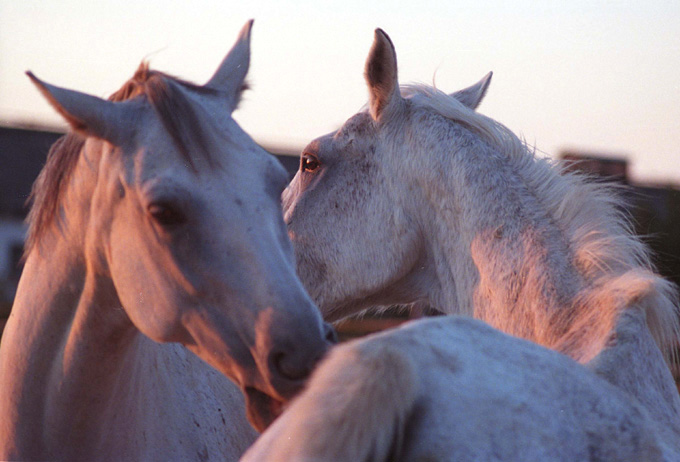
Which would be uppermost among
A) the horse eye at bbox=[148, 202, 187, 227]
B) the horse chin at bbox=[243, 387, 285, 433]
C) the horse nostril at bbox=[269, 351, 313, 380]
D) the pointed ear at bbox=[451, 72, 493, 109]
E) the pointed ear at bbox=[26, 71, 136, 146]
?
the pointed ear at bbox=[26, 71, 136, 146]

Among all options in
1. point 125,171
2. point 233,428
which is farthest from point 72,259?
point 233,428

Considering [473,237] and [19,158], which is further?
[19,158]

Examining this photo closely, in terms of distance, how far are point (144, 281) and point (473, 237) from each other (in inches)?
53.1

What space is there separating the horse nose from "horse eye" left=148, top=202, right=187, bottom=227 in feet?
1.54

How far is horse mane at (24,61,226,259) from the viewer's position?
2.13 metres

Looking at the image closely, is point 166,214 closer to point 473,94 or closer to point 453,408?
point 453,408

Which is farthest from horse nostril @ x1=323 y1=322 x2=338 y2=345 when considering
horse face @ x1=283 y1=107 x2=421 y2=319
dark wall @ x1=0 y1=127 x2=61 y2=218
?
dark wall @ x1=0 y1=127 x2=61 y2=218

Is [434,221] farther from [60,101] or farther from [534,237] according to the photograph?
[60,101]

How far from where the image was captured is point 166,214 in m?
2.03

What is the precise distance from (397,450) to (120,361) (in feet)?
4.09

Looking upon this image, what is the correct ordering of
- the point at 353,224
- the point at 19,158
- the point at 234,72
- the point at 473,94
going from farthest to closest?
the point at 19,158 < the point at 473,94 < the point at 353,224 < the point at 234,72

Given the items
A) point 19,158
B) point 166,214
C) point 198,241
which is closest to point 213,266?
point 198,241

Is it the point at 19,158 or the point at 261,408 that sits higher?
the point at 261,408

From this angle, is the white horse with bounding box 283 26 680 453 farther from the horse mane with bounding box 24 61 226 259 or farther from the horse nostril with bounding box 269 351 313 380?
the horse mane with bounding box 24 61 226 259
